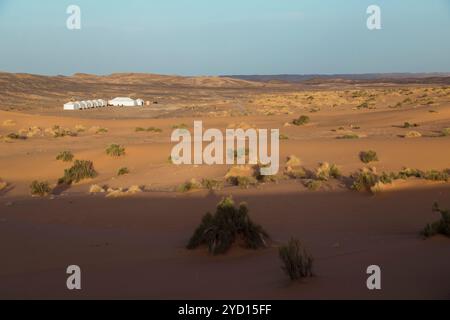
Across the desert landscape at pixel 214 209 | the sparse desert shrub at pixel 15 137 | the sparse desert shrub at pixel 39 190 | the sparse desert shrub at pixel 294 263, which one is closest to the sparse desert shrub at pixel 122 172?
the desert landscape at pixel 214 209

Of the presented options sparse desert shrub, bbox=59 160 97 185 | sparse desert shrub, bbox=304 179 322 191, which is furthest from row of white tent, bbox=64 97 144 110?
sparse desert shrub, bbox=304 179 322 191

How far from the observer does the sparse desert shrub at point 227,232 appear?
9.40 meters

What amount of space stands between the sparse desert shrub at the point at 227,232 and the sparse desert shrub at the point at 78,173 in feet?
39.6

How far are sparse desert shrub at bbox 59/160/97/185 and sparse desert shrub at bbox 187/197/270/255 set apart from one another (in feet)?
39.6

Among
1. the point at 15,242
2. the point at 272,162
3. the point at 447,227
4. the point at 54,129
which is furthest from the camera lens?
the point at 54,129

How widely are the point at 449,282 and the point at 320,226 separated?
16.4 feet

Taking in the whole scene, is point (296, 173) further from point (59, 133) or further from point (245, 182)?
point (59, 133)

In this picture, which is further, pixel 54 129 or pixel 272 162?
pixel 54 129

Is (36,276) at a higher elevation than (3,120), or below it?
below

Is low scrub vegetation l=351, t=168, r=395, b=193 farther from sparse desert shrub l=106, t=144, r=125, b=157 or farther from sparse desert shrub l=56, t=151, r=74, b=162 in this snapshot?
sparse desert shrub l=56, t=151, r=74, b=162

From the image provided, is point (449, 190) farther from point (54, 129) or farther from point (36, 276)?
point (54, 129)

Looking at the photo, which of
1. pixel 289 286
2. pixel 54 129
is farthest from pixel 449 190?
pixel 54 129

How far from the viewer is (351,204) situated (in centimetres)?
1369

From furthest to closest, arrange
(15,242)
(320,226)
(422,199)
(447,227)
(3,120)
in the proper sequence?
(3,120), (422,199), (320,226), (15,242), (447,227)
